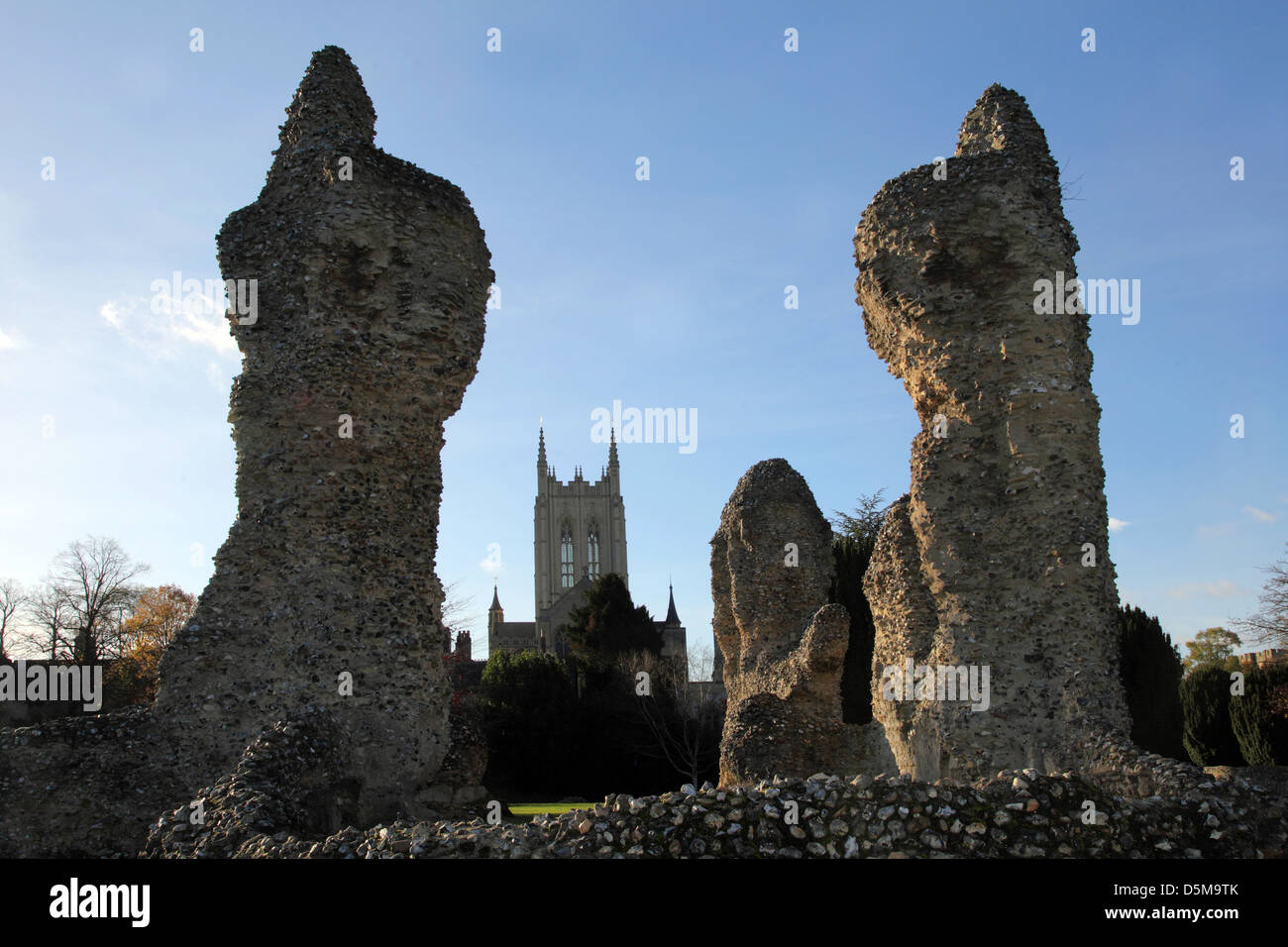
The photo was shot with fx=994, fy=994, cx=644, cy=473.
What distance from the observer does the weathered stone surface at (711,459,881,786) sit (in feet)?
49.3

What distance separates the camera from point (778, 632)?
1833 centimetres

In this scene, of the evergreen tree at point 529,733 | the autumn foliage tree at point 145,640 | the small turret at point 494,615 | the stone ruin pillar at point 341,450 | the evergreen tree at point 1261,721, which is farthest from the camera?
the small turret at point 494,615

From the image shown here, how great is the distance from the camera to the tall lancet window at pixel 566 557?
108m

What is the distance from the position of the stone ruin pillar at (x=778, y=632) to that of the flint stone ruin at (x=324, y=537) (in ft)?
19.6

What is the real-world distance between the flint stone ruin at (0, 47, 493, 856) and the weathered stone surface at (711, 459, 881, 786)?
234 inches

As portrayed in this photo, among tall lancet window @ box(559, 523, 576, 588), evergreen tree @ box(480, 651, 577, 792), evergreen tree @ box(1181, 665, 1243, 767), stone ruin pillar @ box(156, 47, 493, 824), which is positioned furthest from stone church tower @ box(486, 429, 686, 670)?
stone ruin pillar @ box(156, 47, 493, 824)

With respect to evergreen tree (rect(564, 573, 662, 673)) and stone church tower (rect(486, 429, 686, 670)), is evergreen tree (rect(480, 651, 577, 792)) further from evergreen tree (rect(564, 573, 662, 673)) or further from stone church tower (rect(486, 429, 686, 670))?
stone church tower (rect(486, 429, 686, 670))

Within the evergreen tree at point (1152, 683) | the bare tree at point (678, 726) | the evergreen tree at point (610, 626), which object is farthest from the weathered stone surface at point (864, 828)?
the evergreen tree at point (610, 626)

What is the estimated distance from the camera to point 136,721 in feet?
31.9

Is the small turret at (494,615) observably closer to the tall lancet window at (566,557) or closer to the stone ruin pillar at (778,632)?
the tall lancet window at (566,557)

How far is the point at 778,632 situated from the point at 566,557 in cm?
9186

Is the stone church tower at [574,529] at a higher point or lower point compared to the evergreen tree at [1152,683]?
higher
